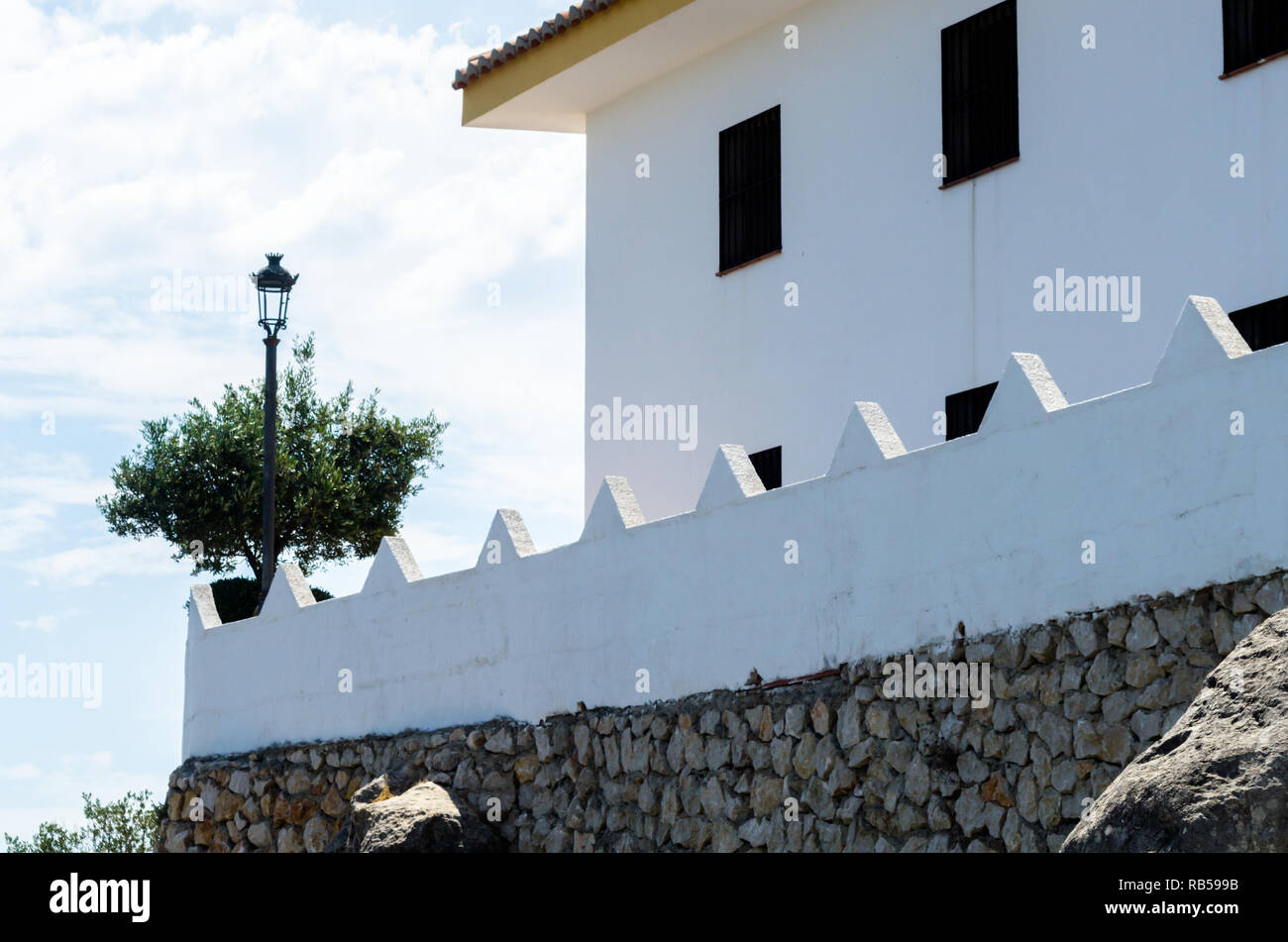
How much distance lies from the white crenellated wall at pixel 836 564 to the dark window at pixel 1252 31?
3.59 metres

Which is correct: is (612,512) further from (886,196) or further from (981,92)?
(981,92)

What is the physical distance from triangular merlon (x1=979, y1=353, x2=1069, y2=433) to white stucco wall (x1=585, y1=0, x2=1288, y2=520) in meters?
2.68

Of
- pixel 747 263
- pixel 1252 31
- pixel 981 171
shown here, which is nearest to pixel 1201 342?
pixel 1252 31

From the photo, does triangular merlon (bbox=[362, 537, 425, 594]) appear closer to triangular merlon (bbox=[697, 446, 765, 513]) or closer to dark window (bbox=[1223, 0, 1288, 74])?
triangular merlon (bbox=[697, 446, 765, 513])

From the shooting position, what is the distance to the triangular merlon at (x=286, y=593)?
48.6ft

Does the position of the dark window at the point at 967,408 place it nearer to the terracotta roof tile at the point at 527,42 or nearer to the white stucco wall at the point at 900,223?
the white stucco wall at the point at 900,223

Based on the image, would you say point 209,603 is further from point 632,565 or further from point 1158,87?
point 1158,87

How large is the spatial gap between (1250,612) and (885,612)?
240cm

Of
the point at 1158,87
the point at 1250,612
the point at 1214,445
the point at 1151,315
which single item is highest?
the point at 1158,87

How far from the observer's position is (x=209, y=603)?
1638 centimetres

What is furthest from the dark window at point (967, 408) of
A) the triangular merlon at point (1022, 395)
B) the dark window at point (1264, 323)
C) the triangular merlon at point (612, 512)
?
the triangular merlon at point (1022, 395)

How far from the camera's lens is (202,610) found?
53.5 ft

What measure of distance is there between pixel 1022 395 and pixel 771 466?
5.76 metres
